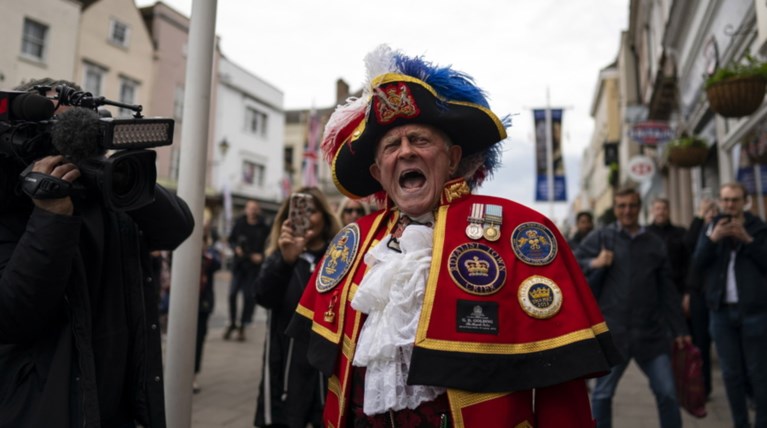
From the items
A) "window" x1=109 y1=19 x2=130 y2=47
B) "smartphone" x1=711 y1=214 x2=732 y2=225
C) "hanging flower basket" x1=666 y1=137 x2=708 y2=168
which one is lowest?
"smartphone" x1=711 y1=214 x2=732 y2=225

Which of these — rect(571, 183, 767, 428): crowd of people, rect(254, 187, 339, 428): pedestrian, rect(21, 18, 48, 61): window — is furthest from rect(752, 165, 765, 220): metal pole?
rect(21, 18, 48, 61): window

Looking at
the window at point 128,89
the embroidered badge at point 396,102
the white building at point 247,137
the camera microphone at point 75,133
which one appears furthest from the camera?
the white building at point 247,137

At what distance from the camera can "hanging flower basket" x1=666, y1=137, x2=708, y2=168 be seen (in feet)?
24.6

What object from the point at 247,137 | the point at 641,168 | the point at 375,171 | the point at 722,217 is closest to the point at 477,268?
the point at 375,171

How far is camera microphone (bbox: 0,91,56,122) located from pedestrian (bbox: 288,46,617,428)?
107cm

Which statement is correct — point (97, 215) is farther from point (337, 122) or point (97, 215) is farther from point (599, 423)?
point (599, 423)

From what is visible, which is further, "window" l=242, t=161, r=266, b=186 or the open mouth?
"window" l=242, t=161, r=266, b=186

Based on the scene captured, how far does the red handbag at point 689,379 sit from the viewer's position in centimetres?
Answer: 351

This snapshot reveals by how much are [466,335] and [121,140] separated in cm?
117

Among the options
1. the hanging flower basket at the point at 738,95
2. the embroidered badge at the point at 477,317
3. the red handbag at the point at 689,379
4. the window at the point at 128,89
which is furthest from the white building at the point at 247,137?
the embroidered badge at the point at 477,317

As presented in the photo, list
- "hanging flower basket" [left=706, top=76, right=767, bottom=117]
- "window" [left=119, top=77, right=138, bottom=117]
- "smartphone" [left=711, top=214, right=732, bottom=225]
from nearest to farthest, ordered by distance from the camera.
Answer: "smartphone" [left=711, top=214, right=732, bottom=225] → "hanging flower basket" [left=706, top=76, right=767, bottom=117] → "window" [left=119, top=77, right=138, bottom=117]

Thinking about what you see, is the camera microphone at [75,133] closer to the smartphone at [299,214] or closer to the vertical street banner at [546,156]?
the smartphone at [299,214]

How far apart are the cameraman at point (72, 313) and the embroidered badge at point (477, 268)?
40.6 inches

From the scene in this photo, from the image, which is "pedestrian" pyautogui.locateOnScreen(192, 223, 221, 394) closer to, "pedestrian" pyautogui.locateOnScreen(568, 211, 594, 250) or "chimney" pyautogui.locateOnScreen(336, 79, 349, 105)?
"pedestrian" pyautogui.locateOnScreen(568, 211, 594, 250)
